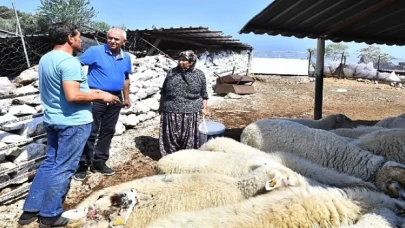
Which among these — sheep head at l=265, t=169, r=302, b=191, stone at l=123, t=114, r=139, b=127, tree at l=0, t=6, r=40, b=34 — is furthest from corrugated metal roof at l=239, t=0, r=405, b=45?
tree at l=0, t=6, r=40, b=34

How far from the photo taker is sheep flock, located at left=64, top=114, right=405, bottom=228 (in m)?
2.45

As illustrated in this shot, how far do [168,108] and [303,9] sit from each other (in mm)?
2912

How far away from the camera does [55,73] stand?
128 inches

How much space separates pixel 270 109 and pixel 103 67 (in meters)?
6.98

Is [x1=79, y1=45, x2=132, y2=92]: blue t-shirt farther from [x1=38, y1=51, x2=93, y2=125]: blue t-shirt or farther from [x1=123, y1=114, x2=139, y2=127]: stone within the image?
[x1=123, y1=114, x2=139, y2=127]: stone

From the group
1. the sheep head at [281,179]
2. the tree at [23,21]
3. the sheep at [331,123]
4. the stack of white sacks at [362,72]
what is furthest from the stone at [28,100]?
the stack of white sacks at [362,72]

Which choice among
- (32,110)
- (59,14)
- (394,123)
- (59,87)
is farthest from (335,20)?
(59,14)

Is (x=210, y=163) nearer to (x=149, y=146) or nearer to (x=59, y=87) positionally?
(x=59, y=87)

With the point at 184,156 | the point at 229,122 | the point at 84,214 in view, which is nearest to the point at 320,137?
the point at 184,156

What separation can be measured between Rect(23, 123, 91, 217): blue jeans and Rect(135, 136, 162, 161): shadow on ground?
2297 mm

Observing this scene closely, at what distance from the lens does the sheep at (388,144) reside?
13.3 feet

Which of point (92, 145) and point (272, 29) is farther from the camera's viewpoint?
point (272, 29)

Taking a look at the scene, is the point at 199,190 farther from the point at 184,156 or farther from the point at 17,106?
the point at 17,106

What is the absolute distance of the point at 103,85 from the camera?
184 inches
